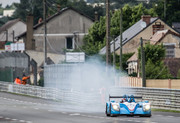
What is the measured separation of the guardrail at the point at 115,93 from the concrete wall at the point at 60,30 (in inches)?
1686

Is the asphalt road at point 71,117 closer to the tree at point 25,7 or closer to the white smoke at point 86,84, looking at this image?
the white smoke at point 86,84

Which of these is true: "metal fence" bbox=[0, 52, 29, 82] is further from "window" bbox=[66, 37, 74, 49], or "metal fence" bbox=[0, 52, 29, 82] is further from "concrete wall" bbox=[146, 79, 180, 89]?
"window" bbox=[66, 37, 74, 49]

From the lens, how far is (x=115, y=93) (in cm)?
3603

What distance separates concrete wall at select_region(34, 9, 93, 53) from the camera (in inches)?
3703

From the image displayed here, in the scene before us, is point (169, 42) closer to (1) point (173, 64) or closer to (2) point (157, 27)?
(1) point (173, 64)

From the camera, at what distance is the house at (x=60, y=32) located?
93.8m

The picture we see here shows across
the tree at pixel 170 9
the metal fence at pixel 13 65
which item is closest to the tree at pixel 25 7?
the tree at pixel 170 9

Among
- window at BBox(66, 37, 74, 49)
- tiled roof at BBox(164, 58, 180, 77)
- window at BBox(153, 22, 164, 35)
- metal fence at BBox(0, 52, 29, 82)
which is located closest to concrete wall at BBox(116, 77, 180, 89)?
metal fence at BBox(0, 52, 29, 82)

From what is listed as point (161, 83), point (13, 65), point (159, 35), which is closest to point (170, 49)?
point (159, 35)

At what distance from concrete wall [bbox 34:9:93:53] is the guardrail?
4282cm

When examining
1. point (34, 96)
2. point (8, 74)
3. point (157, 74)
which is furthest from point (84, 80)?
point (8, 74)

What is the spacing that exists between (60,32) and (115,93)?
197 feet

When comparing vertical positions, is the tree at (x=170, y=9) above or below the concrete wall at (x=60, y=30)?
above

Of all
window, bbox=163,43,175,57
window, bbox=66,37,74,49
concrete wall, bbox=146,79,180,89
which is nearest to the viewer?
concrete wall, bbox=146,79,180,89
